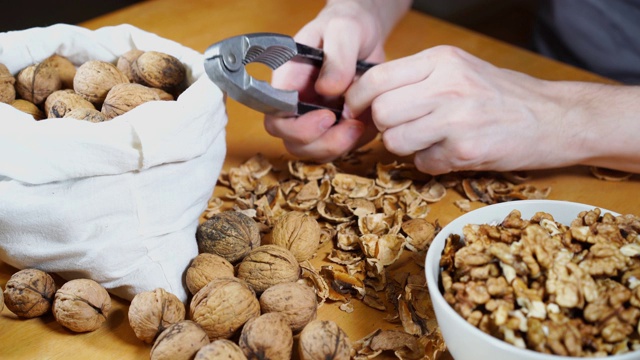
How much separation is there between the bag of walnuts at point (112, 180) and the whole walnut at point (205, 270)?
0.02m

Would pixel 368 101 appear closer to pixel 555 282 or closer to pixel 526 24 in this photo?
pixel 555 282

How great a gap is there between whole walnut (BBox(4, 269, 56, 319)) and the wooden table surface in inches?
0.8

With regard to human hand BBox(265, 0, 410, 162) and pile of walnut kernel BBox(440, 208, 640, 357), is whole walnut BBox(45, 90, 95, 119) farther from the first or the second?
pile of walnut kernel BBox(440, 208, 640, 357)

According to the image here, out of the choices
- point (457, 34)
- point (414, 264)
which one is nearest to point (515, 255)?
point (414, 264)

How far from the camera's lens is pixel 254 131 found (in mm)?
1283

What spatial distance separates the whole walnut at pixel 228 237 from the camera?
0.95 m

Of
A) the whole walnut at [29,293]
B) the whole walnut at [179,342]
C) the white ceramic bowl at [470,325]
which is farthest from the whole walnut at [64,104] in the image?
the white ceramic bowl at [470,325]

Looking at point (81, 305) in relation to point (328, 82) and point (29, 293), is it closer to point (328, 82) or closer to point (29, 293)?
→ point (29, 293)

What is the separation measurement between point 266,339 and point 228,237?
198 mm

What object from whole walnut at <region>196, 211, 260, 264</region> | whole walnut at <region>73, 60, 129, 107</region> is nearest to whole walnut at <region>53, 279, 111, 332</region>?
whole walnut at <region>196, 211, 260, 264</region>

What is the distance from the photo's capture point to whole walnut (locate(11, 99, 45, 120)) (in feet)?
3.14

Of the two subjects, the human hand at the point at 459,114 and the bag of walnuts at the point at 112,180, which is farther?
the human hand at the point at 459,114

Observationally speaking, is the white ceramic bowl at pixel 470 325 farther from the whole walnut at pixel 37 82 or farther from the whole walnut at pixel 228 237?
the whole walnut at pixel 37 82

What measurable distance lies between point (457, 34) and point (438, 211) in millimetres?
631
